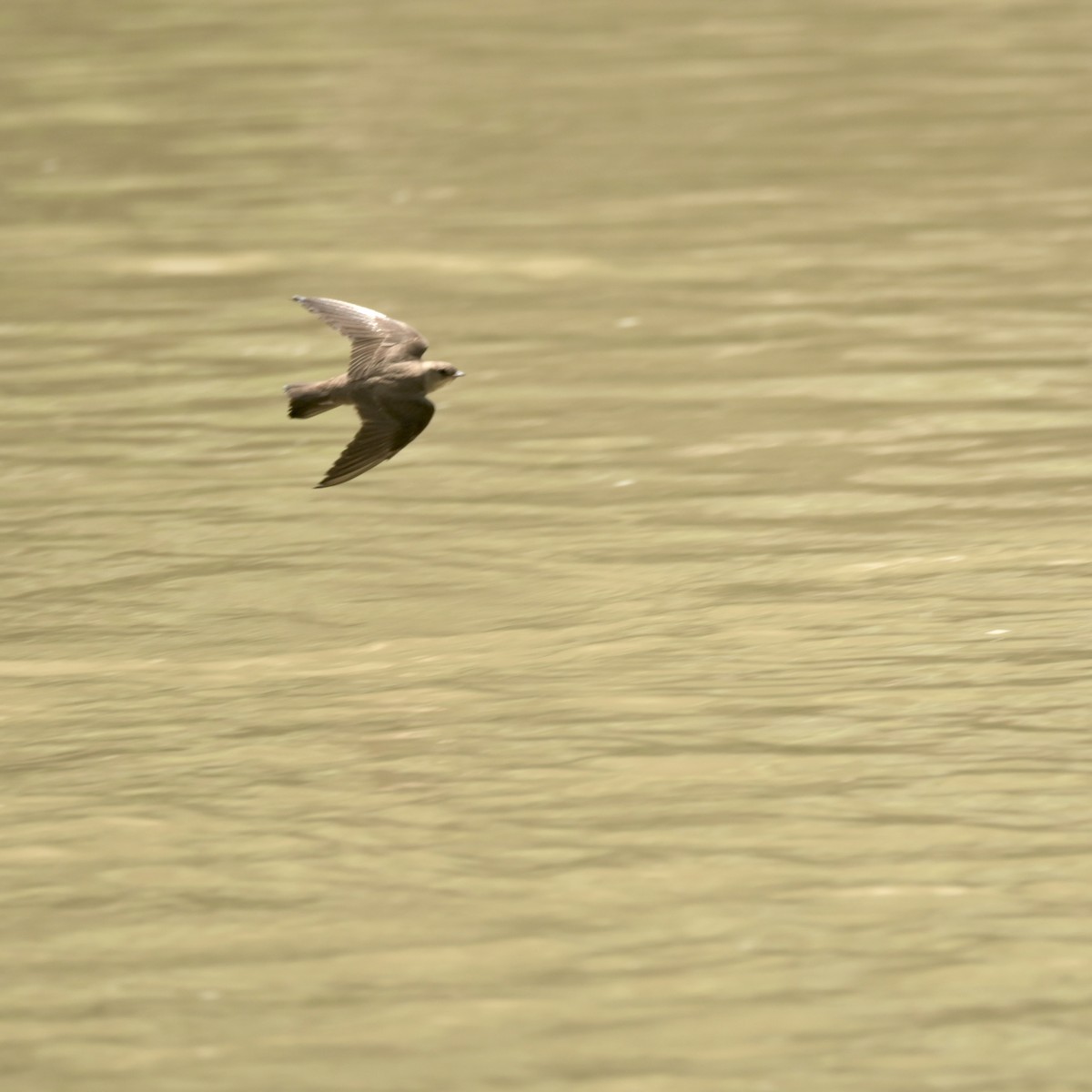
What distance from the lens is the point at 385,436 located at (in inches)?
168

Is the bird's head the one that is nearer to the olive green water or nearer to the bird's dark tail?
the bird's dark tail

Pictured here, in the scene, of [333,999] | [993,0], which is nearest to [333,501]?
[333,999]

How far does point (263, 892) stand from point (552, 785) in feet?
2.02

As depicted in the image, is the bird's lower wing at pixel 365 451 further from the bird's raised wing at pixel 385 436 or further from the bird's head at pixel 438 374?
the bird's head at pixel 438 374

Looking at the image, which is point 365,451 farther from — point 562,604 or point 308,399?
point 562,604

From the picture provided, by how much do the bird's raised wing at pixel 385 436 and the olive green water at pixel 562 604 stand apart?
51 cm

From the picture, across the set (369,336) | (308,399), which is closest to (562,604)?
(369,336)

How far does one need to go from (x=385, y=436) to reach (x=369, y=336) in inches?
12.4

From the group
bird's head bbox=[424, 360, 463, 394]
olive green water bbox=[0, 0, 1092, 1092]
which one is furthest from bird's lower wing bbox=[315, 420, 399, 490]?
olive green water bbox=[0, 0, 1092, 1092]

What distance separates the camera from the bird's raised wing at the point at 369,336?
4.37m

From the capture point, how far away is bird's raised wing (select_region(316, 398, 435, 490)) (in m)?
4.25

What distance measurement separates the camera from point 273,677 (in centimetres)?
470

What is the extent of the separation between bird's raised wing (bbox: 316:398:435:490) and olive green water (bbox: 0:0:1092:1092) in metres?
0.51

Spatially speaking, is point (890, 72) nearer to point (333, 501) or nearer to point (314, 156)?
point (314, 156)
